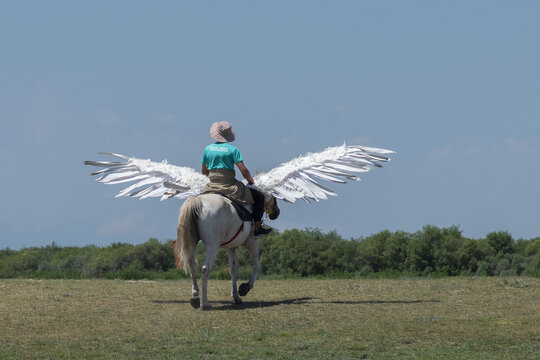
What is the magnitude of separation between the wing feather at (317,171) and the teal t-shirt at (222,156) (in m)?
1.02

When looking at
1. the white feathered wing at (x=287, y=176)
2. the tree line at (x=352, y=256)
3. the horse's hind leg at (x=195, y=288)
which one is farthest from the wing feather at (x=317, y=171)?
the tree line at (x=352, y=256)

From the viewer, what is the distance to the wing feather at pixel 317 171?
13.5 m

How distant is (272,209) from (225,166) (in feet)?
5.30

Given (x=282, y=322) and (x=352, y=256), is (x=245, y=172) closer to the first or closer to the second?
(x=282, y=322)

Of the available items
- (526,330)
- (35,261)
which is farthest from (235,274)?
(35,261)

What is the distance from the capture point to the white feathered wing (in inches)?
532

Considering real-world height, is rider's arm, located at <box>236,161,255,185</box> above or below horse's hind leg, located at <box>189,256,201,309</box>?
above

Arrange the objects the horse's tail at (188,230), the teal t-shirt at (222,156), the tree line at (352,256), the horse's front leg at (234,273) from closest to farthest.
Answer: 1. the horse's tail at (188,230)
2. the teal t-shirt at (222,156)
3. the horse's front leg at (234,273)
4. the tree line at (352,256)

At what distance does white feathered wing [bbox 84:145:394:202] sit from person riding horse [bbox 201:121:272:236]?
1.94 feet

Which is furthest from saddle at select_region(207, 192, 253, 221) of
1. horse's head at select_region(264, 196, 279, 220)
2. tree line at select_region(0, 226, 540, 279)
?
tree line at select_region(0, 226, 540, 279)

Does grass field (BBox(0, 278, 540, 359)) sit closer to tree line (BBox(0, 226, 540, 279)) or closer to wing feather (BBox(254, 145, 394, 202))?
wing feather (BBox(254, 145, 394, 202))

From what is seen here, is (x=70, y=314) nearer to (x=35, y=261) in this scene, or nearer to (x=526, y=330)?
(x=526, y=330)

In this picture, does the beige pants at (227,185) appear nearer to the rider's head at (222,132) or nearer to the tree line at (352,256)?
the rider's head at (222,132)

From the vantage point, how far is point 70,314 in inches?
474
